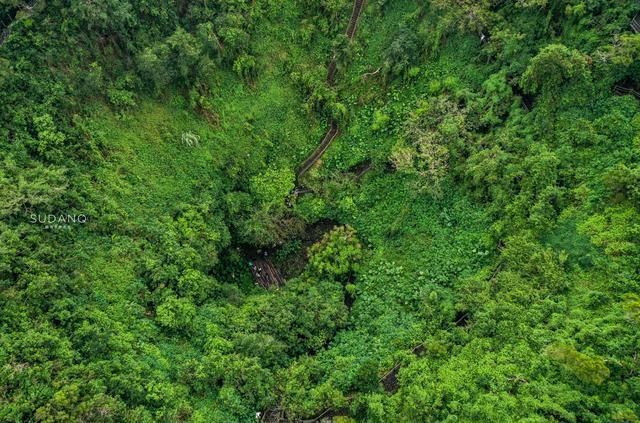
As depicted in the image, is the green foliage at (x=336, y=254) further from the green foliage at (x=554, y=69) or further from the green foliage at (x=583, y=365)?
the green foliage at (x=554, y=69)

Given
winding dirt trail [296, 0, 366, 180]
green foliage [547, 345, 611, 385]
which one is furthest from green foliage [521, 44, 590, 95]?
green foliage [547, 345, 611, 385]

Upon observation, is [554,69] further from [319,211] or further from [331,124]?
[319,211]

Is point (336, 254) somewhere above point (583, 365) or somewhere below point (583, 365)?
below

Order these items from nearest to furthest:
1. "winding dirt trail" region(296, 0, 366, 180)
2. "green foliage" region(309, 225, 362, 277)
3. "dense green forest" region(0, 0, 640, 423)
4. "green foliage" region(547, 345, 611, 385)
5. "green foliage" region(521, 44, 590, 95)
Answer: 1. "green foliage" region(547, 345, 611, 385)
2. "dense green forest" region(0, 0, 640, 423)
3. "green foliage" region(521, 44, 590, 95)
4. "green foliage" region(309, 225, 362, 277)
5. "winding dirt trail" region(296, 0, 366, 180)

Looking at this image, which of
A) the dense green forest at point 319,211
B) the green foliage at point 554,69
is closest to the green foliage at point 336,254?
the dense green forest at point 319,211

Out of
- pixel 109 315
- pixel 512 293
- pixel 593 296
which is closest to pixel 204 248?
pixel 109 315

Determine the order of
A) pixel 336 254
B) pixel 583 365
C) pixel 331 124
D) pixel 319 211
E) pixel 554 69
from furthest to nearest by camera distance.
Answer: pixel 331 124 < pixel 319 211 < pixel 336 254 < pixel 554 69 < pixel 583 365

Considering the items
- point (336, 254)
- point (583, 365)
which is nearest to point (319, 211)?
point (336, 254)

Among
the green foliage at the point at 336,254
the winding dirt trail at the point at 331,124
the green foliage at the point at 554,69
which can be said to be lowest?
the green foliage at the point at 336,254

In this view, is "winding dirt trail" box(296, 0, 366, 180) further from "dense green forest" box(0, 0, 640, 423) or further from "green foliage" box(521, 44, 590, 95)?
"green foliage" box(521, 44, 590, 95)
